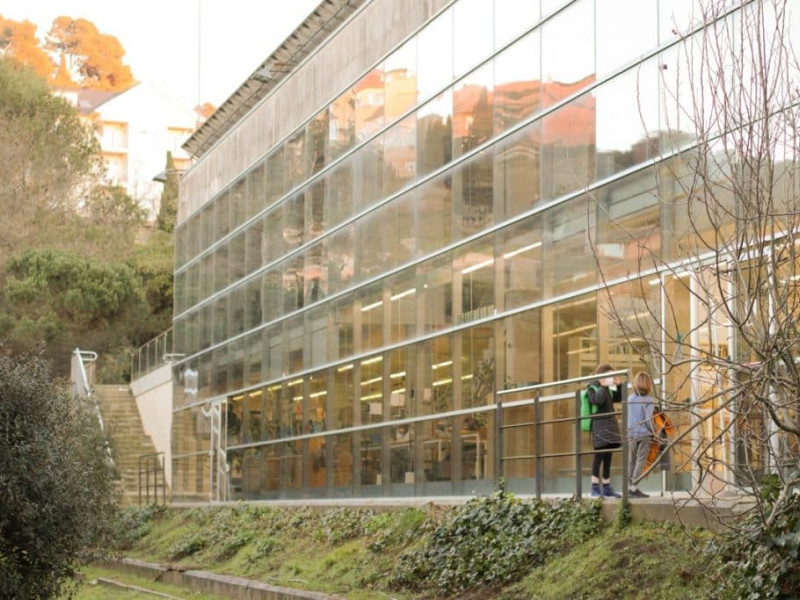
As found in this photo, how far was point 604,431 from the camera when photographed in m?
15.2

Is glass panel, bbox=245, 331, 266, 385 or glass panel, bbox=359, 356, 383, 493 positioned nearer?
glass panel, bbox=359, 356, 383, 493

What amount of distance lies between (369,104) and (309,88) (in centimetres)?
388

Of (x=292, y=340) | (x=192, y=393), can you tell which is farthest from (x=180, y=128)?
(x=292, y=340)

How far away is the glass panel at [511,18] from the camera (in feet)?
65.8

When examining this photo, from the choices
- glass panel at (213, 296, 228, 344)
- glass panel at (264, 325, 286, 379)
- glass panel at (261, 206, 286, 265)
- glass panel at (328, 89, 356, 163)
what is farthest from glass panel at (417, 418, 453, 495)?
glass panel at (213, 296, 228, 344)

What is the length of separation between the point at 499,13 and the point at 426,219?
3924 millimetres

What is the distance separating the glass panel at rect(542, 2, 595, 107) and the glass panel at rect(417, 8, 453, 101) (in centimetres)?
330

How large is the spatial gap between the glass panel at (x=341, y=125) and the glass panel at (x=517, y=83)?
6665 mm

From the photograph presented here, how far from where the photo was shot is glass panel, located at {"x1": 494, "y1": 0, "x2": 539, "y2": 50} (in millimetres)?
20047

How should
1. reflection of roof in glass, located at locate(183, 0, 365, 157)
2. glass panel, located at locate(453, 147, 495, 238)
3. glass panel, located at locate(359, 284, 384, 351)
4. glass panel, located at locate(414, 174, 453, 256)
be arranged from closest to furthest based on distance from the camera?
glass panel, located at locate(453, 147, 495, 238), glass panel, located at locate(414, 174, 453, 256), glass panel, located at locate(359, 284, 384, 351), reflection of roof in glass, located at locate(183, 0, 365, 157)

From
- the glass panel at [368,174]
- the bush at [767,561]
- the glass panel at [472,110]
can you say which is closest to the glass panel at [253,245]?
the glass panel at [368,174]

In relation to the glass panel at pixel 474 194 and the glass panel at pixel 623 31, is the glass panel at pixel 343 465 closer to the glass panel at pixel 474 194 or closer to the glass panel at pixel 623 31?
the glass panel at pixel 474 194

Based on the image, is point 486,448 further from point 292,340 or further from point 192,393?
point 192,393

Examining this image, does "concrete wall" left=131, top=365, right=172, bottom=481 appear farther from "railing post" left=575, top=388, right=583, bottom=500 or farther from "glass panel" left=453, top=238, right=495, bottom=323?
"railing post" left=575, top=388, right=583, bottom=500
